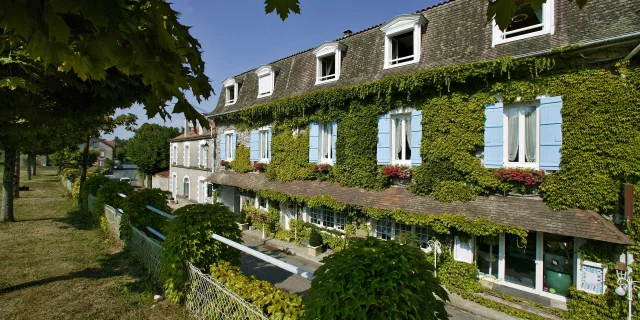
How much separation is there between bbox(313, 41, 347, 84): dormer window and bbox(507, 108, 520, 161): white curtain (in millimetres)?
6487

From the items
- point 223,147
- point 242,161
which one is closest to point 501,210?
point 242,161

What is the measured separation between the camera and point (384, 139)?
10.1 meters

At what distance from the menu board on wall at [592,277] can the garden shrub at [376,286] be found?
6.81 metres

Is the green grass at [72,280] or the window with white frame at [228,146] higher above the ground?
the window with white frame at [228,146]

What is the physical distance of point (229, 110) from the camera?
17.2 meters

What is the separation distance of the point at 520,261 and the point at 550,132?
11.5 ft

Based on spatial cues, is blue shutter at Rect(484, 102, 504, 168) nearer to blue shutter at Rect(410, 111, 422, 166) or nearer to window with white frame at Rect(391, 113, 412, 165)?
blue shutter at Rect(410, 111, 422, 166)

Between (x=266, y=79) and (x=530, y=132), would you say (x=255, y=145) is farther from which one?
(x=530, y=132)

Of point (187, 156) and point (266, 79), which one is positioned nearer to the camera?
point (266, 79)

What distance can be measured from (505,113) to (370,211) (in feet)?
15.8

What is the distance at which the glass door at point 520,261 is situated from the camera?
766 centimetres

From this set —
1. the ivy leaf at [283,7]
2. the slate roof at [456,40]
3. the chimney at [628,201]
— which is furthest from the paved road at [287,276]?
the ivy leaf at [283,7]

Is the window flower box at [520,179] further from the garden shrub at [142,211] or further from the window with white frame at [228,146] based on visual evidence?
the window with white frame at [228,146]

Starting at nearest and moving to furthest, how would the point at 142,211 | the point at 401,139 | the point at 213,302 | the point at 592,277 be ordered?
the point at 213,302, the point at 592,277, the point at 142,211, the point at 401,139
